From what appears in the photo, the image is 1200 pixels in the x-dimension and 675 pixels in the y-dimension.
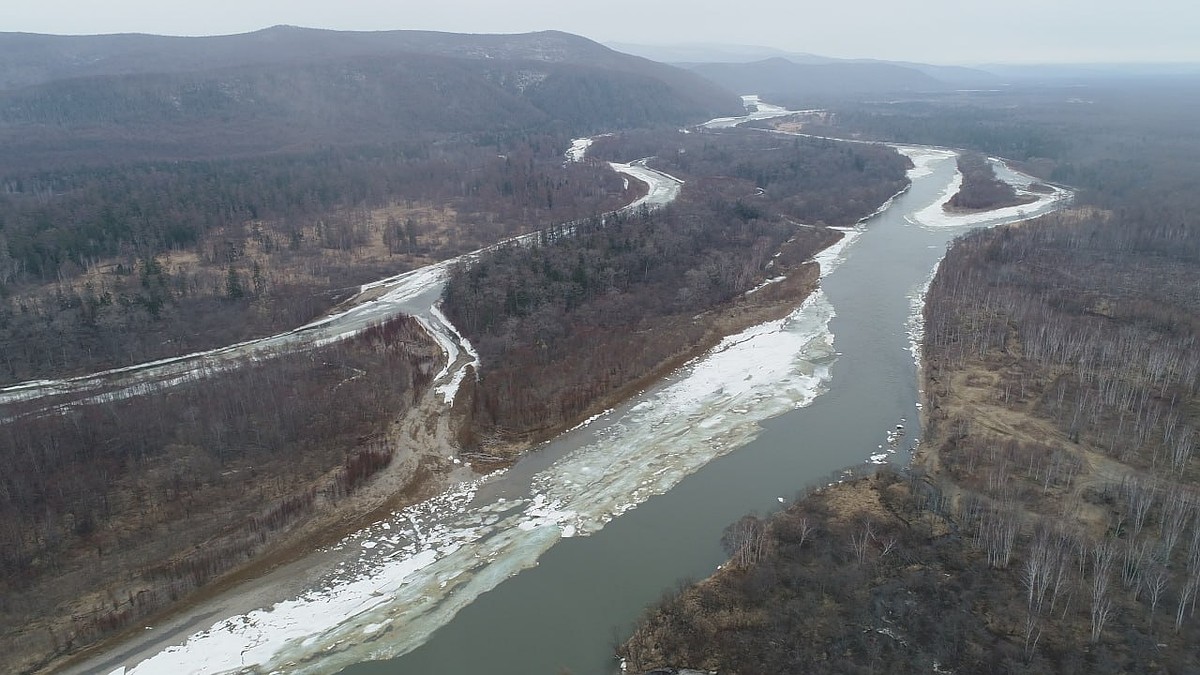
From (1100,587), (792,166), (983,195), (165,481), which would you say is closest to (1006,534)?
(1100,587)

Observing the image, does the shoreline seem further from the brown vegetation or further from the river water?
the brown vegetation

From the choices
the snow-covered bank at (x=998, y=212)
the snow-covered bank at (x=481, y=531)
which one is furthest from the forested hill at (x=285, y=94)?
the snow-covered bank at (x=481, y=531)

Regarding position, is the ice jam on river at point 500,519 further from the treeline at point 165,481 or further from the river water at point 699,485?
the treeline at point 165,481

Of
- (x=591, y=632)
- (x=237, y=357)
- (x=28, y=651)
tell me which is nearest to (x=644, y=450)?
(x=591, y=632)

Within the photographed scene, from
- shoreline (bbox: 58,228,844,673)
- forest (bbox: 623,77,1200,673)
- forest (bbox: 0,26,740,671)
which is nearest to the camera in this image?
forest (bbox: 623,77,1200,673)

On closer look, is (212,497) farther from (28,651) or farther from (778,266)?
(778,266)

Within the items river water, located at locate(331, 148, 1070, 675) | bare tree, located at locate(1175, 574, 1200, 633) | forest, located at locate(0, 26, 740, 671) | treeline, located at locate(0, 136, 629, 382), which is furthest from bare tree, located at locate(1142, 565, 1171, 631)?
treeline, located at locate(0, 136, 629, 382)
